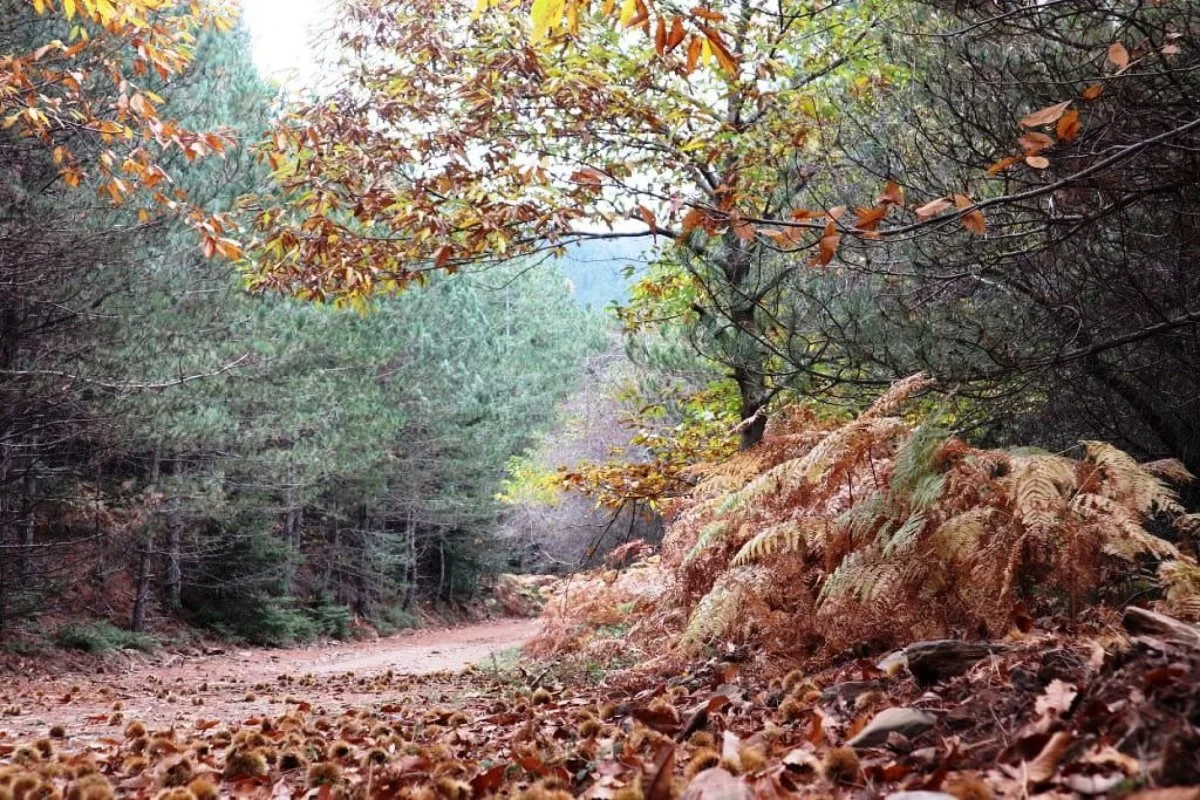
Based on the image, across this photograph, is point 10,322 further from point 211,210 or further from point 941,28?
point 941,28

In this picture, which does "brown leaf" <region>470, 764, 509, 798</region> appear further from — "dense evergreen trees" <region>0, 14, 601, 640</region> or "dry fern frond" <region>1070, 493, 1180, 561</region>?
"dense evergreen trees" <region>0, 14, 601, 640</region>

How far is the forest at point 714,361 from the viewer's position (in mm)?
2447

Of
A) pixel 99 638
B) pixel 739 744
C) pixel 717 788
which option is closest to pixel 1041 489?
pixel 739 744

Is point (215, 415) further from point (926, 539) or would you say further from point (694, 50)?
point (926, 539)

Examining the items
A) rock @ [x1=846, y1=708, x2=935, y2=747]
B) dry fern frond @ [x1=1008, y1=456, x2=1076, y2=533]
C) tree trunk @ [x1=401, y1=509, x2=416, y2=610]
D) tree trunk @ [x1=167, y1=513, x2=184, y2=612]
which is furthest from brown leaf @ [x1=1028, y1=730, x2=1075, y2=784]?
tree trunk @ [x1=401, y1=509, x2=416, y2=610]

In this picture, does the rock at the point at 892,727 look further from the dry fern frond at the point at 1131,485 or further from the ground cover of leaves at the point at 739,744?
the dry fern frond at the point at 1131,485

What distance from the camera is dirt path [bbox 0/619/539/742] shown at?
4652mm

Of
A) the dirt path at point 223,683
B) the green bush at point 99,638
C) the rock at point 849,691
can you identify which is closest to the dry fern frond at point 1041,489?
the rock at point 849,691

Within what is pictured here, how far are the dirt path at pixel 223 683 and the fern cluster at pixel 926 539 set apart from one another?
2.72 metres

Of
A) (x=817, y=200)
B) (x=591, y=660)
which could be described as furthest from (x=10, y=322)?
(x=817, y=200)

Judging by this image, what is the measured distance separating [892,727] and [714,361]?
21.1 feet

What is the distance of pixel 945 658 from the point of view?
2.71 meters

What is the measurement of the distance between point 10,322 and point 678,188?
29.4ft

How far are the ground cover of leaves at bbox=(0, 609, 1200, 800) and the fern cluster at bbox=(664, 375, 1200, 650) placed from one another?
0.27m
